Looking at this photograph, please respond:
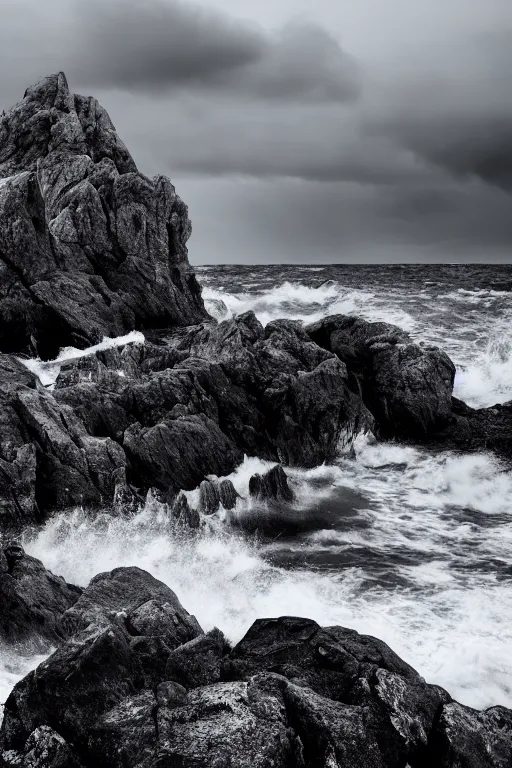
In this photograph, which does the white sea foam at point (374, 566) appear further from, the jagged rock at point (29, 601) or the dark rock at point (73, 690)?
the dark rock at point (73, 690)

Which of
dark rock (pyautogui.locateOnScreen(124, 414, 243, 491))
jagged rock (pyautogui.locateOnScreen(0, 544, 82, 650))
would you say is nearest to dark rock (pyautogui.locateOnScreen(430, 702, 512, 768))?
jagged rock (pyautogui.locateOnScreen(0, 544, 82, 650))

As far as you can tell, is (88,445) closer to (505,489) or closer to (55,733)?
(55,733)

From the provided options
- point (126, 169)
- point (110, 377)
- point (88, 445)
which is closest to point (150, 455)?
point (88, 445)

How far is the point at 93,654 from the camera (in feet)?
28.7

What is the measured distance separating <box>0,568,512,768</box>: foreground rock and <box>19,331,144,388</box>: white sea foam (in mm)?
18837

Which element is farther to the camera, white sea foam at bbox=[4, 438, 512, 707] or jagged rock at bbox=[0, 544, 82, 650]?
white sea foam at bbox=[4, 438, 512, 707]

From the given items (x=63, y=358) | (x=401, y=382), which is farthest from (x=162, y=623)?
(x=63, y=358)

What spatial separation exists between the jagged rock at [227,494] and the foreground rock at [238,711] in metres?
9.46

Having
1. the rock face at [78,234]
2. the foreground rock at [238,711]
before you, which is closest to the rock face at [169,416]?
the rock face at [78,234]

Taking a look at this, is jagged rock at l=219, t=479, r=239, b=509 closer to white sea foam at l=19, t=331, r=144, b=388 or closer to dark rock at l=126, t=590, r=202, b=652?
dark rock at l=126, t=590, r=202, b=652

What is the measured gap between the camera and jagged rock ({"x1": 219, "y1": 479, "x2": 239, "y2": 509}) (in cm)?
1953

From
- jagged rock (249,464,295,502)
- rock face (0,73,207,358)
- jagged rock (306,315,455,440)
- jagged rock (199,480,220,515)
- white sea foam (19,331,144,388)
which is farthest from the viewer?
rock face (0,73,207,358)

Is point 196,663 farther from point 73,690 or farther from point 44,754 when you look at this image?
point 44,754

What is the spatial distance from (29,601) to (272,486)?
386 inches
